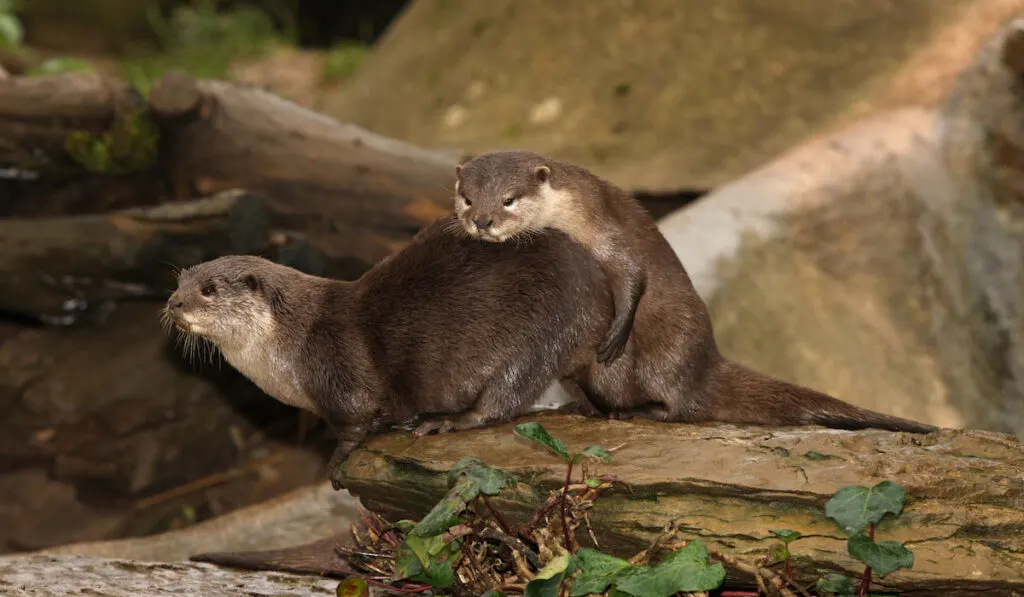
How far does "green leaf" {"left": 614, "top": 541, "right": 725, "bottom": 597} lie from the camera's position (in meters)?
2.31

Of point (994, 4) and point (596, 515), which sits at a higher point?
point (994, 4)

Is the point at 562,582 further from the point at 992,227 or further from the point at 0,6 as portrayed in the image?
the point at 0,6

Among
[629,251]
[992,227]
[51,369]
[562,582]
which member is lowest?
[51,369]

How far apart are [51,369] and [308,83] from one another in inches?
192

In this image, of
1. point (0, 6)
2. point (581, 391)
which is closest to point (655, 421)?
point (581, 391)

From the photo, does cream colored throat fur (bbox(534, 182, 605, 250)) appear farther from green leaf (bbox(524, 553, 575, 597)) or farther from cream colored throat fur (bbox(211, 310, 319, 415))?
green leaf (bbox(524, 553, 575, 597))

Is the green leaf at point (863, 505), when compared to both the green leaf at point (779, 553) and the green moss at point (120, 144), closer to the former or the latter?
Result: the green leaf at point (779, 553)

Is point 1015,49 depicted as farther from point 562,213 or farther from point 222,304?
point 222,304

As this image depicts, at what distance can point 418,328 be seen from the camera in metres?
2.96

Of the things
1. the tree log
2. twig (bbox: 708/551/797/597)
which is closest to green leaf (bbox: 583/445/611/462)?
the tree log

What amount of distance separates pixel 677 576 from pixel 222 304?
54.3 inches

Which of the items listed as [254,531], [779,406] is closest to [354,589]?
[779,406]

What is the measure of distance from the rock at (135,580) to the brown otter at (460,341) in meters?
0.31

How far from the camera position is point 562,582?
2.50 meters
